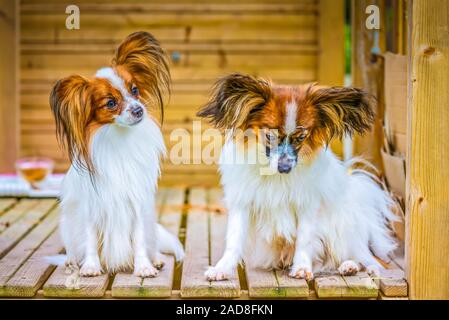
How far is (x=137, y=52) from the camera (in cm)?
365

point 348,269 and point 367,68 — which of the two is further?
point 367,68

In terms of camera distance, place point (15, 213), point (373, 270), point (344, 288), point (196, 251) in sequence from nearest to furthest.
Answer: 1. point (344, 288)
2. point (373, 270)
3. point (196, 251)
4. point (15, 213)

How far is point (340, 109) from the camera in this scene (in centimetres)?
361

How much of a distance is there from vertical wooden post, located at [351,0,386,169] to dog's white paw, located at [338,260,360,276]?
1.10 m

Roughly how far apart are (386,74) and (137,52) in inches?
68.7

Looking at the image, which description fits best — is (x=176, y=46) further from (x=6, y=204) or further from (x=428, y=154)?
(x=428, y=154)

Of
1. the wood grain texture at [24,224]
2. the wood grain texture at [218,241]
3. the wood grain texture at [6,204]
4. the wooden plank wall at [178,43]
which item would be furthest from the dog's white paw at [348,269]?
the wooden plank wall at [178,43]

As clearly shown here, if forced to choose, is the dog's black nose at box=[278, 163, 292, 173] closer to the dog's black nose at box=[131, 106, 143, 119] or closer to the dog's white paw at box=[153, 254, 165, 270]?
the dog's black nose at box=[131, 106, 143, 119]

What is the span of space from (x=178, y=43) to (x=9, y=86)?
1.41 meters

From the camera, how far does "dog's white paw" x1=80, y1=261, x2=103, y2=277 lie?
3652 mm

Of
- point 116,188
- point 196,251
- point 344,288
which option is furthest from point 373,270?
point 116,188

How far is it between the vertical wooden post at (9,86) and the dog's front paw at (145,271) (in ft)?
9.46

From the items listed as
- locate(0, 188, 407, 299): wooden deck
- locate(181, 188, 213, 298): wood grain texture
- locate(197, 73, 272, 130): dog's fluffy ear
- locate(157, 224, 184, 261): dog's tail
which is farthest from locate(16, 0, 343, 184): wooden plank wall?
locate(197, 73, 272, 130): dog's fluffy ear
